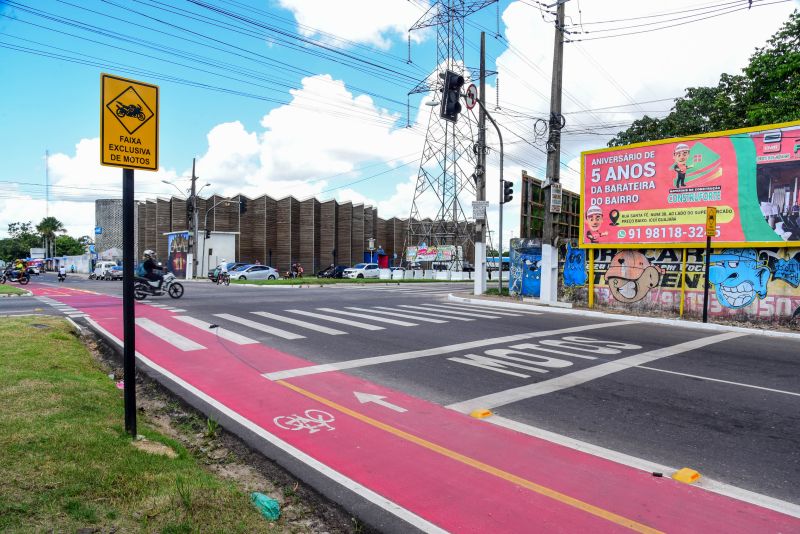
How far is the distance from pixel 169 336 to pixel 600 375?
8.79 meters

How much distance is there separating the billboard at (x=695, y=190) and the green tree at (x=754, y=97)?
8959 mm

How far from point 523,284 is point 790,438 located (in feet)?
55.5

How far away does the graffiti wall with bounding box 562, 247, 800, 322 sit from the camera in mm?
14250

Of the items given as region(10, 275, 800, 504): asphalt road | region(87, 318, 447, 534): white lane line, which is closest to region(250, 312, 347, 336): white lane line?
region(10, 275, 800, 504): asphalt road

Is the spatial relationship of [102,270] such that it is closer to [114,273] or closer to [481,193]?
[114,273]

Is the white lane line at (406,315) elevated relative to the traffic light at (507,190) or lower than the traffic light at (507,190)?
lower

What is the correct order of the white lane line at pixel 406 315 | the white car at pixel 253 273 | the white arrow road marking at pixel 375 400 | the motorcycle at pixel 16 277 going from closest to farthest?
the white arrow road marking at pixel 375 400
the white lane line at pixel 406 315
the motorcycle at pixel 16 277
the white car at pixel 253 273

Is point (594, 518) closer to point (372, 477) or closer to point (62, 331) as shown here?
point (372, 477)

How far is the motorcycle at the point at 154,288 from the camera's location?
18.9 meters

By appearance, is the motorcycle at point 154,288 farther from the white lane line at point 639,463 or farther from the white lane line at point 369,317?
the white lane line at point 639,463

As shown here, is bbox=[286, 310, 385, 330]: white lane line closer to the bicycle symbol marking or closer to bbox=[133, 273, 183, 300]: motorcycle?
the bicycle symbol marking

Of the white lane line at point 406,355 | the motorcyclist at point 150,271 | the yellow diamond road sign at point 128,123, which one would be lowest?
the white lane line at point 406,355

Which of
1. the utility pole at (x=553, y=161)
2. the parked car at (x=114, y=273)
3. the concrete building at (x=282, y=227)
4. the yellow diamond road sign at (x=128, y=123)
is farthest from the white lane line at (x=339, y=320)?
the concrete building at (x=282, y=227)

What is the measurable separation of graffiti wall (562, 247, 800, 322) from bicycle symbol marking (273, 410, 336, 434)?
1393 centimetres
